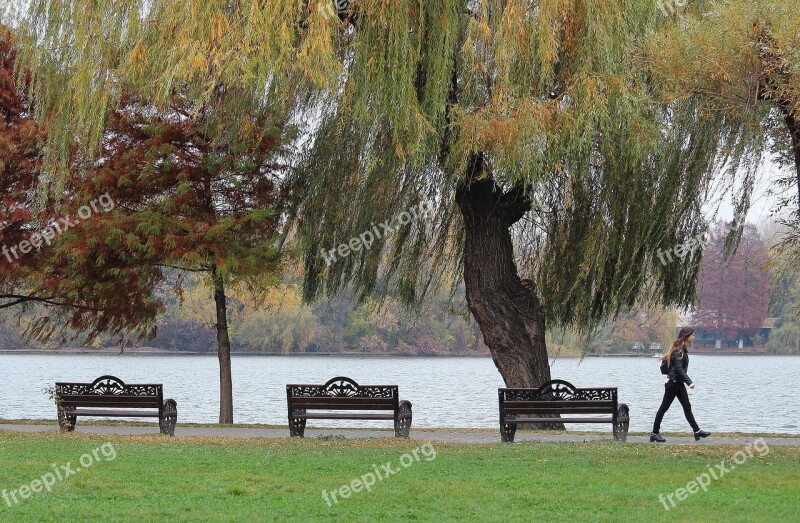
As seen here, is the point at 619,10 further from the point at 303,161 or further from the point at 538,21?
the point at 303,161

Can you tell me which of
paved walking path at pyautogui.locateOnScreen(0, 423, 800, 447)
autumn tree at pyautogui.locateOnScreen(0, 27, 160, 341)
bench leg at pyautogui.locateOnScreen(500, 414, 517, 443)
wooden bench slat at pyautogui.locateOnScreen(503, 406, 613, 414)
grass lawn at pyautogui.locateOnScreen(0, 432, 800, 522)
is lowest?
paved walking path at pyautogui.locateOnScreen(0, 423, 800, 447)

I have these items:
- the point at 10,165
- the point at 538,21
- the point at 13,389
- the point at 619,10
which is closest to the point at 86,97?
the point at 10,165

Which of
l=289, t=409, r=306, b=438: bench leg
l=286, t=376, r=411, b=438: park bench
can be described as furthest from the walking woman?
l=289, t=409, r=306, b=438: bench leg

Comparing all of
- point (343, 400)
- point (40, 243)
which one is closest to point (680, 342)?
point (343, 400)

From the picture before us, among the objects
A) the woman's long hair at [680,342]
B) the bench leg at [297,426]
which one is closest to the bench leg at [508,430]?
the woman's long hair at [680,342]

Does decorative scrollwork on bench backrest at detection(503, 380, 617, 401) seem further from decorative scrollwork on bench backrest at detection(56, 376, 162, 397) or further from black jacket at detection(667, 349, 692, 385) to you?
decorative scrollwork on bench backrest at detection(56, 376, 162, 397)

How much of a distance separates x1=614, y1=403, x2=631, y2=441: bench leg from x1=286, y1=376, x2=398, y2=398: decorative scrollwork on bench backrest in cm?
285

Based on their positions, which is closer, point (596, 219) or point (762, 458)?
point (762, 458)

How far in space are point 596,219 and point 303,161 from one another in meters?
4.90

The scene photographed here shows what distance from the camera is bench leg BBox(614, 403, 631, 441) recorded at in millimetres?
12930

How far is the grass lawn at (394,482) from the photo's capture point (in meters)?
7.40

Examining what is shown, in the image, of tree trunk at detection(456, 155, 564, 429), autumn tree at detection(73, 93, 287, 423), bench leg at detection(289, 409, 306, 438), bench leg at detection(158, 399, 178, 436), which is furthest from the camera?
autumn tree at detection(73, 93, 287, 423)

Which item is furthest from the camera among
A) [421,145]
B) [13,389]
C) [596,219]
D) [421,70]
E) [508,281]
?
[13,389]

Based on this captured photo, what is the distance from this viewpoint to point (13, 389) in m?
38.8
